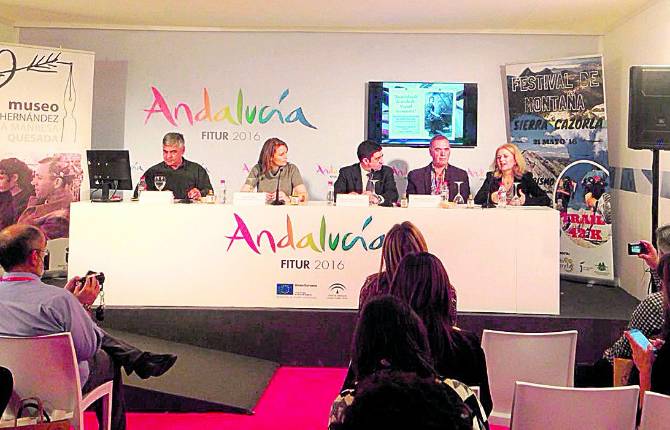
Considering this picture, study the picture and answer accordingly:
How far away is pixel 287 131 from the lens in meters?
7.57

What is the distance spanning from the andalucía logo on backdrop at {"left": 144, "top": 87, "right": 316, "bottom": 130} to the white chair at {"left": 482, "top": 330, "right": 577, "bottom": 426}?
480 cm

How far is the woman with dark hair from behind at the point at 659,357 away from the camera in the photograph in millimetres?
2627

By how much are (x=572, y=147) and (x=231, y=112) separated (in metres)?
3.45

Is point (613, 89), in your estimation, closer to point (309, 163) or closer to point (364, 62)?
point (364, 62)

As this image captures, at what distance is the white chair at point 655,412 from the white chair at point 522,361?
801 millimetres

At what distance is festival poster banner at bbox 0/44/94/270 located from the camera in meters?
6.40

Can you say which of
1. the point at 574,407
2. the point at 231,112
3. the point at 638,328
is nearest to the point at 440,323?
the point at 574,407

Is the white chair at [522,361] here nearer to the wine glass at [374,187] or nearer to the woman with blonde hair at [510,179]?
the wine glass at [374,187]

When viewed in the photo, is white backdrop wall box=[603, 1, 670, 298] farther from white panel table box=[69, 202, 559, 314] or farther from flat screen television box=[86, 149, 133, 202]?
flat screen television box=[86, 149, 133, 202]

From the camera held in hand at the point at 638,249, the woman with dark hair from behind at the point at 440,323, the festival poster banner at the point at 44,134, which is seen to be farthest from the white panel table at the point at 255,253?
the woman with dark hair from behind at the point at 440,323

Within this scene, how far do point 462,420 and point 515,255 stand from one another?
3.66m

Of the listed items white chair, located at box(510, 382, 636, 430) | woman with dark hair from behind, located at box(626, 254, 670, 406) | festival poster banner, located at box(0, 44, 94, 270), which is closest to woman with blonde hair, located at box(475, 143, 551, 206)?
woman with dark hair from behind, located at box(626, 254, 670, 406)

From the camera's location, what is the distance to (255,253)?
495 cm

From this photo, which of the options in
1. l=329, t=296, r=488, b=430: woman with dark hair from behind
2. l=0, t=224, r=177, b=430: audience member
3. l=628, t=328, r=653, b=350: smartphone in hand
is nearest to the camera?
l=329, t=296, r=488, b=430: woman with dark hair from behind
